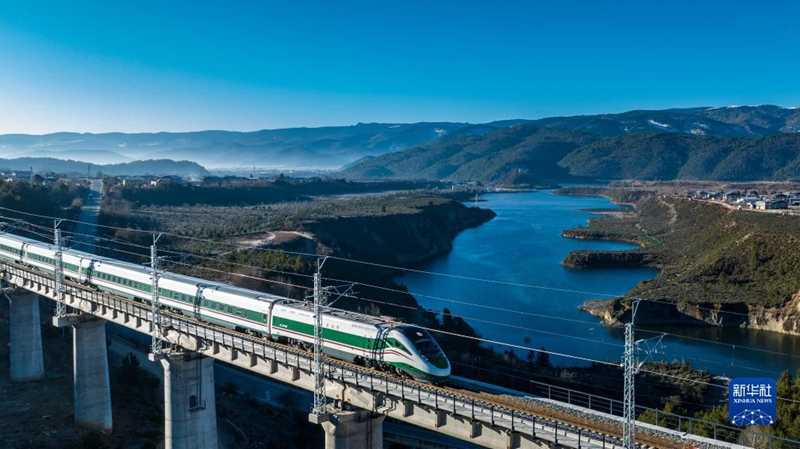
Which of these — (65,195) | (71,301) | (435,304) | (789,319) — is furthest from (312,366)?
(65,195)

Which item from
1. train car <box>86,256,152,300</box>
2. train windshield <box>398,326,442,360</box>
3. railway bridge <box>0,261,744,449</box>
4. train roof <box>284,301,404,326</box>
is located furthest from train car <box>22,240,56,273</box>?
train windshield <box>398,326,442,360</box>

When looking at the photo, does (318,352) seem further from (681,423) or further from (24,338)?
(24,338)

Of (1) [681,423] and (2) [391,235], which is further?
(2) [391,235]

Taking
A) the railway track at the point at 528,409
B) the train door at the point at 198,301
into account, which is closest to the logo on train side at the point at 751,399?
the railway track at the point at 528,409

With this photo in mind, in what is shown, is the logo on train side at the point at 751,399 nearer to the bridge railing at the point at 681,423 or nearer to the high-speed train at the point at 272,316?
the bridge railing at the point at 681,423

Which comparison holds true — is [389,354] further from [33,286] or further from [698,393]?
[33,286]

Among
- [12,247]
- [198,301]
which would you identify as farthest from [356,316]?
[12,247]

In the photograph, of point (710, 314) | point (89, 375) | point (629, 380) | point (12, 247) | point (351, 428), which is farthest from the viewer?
point (710, 314)

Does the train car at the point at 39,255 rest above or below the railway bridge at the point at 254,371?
above
